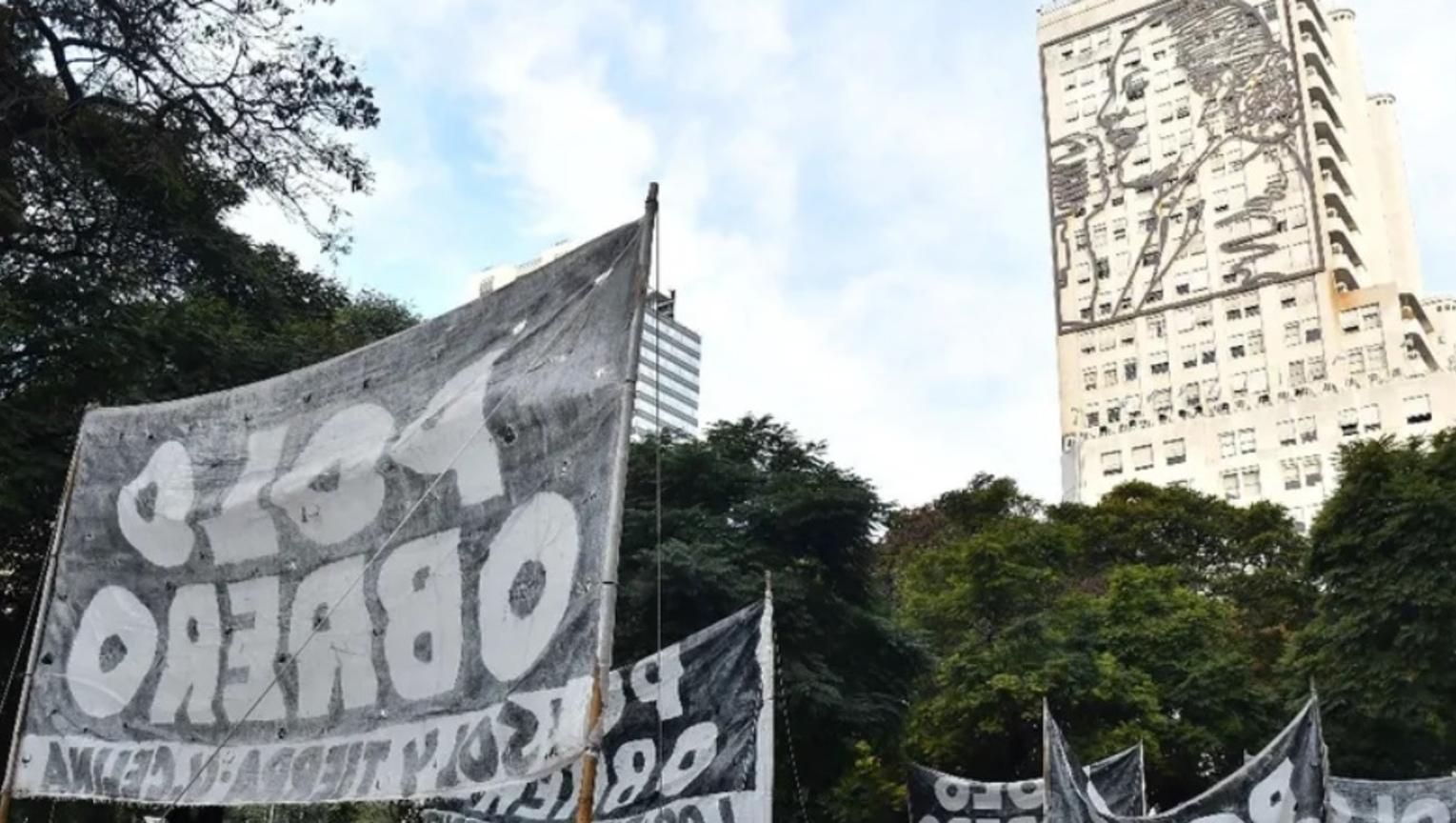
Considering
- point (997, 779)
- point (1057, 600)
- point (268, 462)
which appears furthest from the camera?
point (1057, 600)

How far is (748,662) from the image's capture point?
9.44m

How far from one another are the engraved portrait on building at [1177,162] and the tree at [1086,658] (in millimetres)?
32508

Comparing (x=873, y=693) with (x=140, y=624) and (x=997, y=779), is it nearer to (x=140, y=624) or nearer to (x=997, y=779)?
(x=997, y=779)

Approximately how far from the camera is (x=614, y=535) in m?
4.56

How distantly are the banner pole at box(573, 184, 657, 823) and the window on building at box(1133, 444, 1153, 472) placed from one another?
5994 cm

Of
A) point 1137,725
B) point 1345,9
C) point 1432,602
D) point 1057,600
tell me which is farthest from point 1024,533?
point 1345,9

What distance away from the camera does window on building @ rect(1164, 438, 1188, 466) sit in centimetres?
6162

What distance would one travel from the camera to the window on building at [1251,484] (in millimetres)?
58438

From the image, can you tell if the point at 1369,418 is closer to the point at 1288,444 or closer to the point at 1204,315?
the point at 1288,444

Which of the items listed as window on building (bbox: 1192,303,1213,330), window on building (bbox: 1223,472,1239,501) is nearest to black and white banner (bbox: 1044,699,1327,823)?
window on building (bbox: 1223,472,1239,501)

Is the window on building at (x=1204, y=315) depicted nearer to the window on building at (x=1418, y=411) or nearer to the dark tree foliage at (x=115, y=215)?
the window on building at (x=1418, y=411)

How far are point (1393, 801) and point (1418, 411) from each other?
47632 millimetres

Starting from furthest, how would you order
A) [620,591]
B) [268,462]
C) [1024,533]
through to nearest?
[1024,533] → [620,591] → [268,462]

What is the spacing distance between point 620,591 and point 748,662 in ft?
33.9
